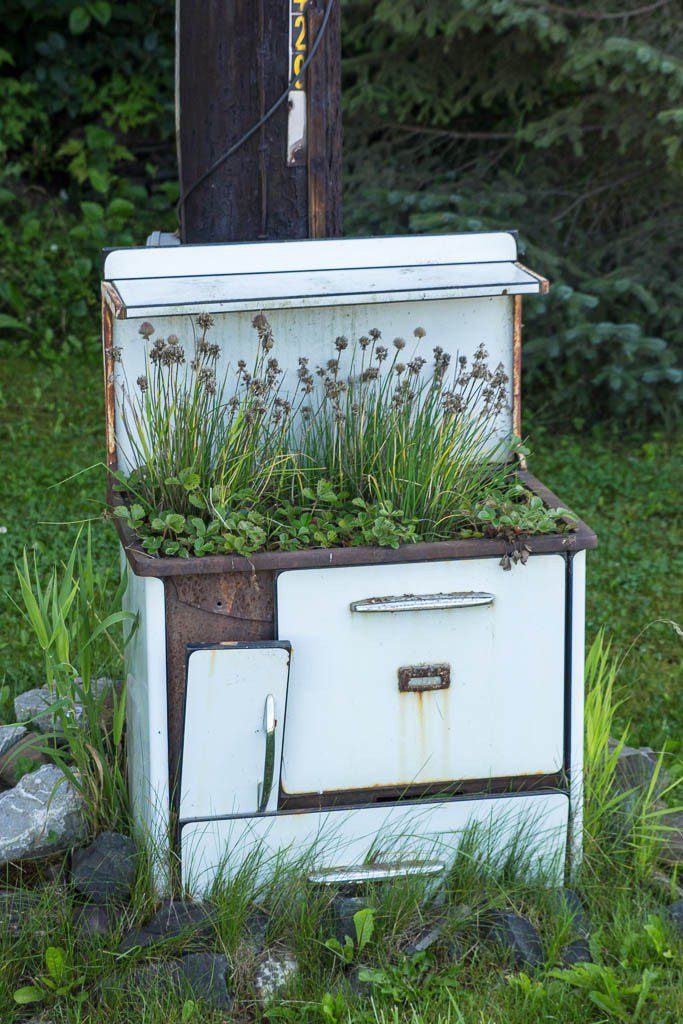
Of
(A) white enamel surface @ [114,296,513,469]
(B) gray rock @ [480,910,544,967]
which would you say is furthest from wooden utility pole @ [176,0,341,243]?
(B) gray rock @ [480,910,544,967]

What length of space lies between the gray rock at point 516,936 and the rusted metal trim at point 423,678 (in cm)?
54

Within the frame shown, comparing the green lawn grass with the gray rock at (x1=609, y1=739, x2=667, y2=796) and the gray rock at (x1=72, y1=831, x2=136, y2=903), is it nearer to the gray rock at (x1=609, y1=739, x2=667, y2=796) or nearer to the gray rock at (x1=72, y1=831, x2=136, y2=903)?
the gray rock at (x1=609, y1=739, x2=667, y2=796)

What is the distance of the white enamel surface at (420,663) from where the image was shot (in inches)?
109

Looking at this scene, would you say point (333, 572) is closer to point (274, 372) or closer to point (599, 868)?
point (274, 372)

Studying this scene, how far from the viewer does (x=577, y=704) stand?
9.56 ft

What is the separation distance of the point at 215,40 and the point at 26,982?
95.4 inches

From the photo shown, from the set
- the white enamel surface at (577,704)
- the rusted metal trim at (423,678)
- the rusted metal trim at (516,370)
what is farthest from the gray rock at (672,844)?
the rusted metal trim at (516,370)

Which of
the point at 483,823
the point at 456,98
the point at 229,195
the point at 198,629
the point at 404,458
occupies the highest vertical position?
the point at 456,98

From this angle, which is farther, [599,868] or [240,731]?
[599,868]

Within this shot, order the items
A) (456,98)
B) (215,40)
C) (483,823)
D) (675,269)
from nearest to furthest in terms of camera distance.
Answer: (483,823) → (215,40) → (675,269) → (456,98)

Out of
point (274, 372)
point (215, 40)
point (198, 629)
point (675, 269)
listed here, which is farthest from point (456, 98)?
point (198, 629)

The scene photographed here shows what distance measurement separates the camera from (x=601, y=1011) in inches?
105

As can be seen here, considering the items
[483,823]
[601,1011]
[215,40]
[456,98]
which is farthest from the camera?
[456,98]

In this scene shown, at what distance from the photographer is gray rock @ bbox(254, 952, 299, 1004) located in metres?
2.67
